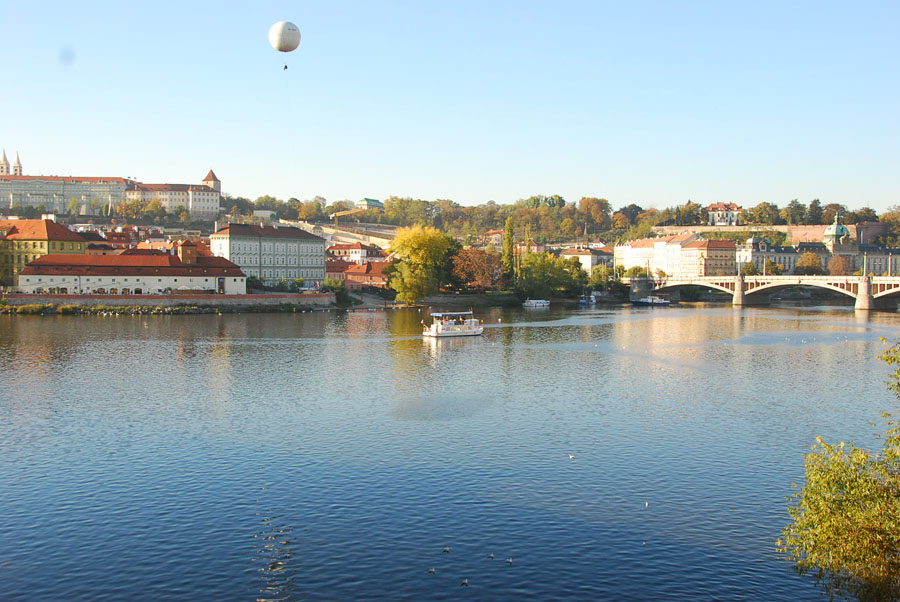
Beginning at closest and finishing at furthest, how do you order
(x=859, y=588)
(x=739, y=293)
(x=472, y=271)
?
(x=859, y=588) → (x=472, y=271) → (x=739, y=293)

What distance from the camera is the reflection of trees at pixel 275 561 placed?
1304 centimetres

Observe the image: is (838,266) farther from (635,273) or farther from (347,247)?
(347,247)

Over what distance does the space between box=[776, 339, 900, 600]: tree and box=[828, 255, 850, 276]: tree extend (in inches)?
4727

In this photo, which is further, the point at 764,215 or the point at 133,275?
the point at 764,215

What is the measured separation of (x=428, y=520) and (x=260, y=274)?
68398mm

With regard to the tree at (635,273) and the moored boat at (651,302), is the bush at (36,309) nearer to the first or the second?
the moored boat at (651,302)

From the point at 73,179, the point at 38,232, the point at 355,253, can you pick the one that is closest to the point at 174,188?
the point at 73,179

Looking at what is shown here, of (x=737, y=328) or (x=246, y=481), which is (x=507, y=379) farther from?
(x=737, y=328)

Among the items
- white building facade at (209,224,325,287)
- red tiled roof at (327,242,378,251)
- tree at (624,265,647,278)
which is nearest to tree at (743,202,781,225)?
tree at (624,265,647,278)

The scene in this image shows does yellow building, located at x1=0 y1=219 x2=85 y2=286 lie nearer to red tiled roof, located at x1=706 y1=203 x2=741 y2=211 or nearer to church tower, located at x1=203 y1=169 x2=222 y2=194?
church tower, located at x1=203 y1=169 x2=222 y2=194

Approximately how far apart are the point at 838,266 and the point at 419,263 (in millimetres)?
76605

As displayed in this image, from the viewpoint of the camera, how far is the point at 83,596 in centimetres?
1290

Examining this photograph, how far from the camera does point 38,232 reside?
7562cm

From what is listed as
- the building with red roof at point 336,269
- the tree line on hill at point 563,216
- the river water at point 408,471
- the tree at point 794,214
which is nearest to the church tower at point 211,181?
the tree line on hill at point 563,216
